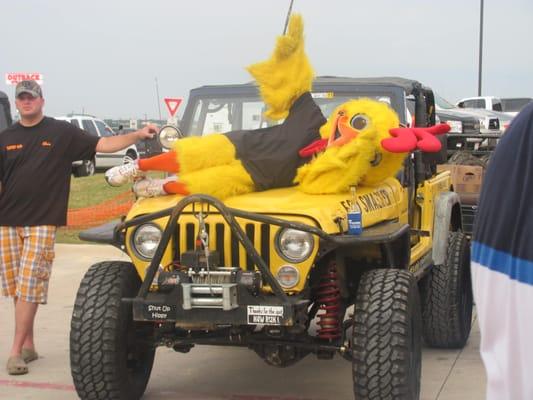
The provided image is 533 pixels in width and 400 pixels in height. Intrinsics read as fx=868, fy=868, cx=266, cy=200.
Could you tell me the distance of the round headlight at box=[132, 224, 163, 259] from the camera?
4.45 metres

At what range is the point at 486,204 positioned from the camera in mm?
1377

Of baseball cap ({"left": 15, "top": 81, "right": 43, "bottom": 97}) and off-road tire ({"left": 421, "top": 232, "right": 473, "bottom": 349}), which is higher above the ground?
baseball cap ({"left": 15, "top": 81, "right": 43, "bottom": 97})

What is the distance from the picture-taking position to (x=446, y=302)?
6.12 meters

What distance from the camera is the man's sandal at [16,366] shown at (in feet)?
18.5

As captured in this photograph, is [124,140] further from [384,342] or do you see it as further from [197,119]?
[384,342]

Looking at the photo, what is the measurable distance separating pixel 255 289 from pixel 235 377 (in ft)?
5.58

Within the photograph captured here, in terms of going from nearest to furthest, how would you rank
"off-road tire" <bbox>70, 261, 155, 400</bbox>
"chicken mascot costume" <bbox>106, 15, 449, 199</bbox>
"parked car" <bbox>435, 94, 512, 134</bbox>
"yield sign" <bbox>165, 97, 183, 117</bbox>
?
"off-road tire" <bbox>70, 261, 155, 400</bbox> → "chicken mascot costume" <bbox>106, 15, 449, 199</bbox> → "yield sign" <bbox>165, 97, 183, 117</bbox> → "parked car" <bbox>435, 94, 512, 134</bbox>

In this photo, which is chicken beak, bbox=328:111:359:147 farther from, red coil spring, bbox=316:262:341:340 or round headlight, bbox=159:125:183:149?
round headlight, bbox=159:125:183:149

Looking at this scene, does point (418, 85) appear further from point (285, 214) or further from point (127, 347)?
point (127, 347)

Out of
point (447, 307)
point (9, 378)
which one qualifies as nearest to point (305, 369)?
point (447, 307)

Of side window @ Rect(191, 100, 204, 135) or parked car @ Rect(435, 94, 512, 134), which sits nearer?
side window @ Rect(191, 100, 204, 135)

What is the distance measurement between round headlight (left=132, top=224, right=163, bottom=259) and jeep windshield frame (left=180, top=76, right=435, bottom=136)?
1.60m

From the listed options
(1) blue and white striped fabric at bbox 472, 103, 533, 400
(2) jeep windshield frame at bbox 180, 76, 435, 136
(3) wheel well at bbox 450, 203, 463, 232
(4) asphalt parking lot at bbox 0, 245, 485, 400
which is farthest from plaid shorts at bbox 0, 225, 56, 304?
(1) blue and white striped fabric at bbox 472, 103, 533, 400

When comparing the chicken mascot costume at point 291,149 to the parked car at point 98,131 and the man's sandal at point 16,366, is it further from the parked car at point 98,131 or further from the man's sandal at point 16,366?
the parked car at point 98,131
